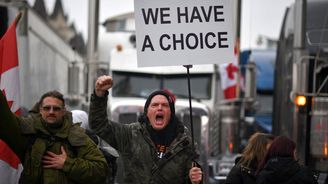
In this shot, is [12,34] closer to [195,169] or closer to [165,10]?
[165,10]

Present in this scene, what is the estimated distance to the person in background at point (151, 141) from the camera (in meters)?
7.49

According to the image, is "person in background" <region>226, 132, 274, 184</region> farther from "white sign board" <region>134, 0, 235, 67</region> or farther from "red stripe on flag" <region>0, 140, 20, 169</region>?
"red stripe on flag" <region>0, 140, 20, 169</region>

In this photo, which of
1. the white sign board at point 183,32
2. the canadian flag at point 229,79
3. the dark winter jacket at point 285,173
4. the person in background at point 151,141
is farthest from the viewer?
the canadian flag at point 229,79

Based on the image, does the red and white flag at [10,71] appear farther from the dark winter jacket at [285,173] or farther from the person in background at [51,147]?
the dark winter jacket at [285,173]

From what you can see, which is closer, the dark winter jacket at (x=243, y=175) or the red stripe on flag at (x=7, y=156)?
the red stripe on flag at (x=7, y=156)

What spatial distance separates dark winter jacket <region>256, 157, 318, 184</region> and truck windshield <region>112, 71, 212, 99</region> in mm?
8929

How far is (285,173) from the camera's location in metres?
7.77

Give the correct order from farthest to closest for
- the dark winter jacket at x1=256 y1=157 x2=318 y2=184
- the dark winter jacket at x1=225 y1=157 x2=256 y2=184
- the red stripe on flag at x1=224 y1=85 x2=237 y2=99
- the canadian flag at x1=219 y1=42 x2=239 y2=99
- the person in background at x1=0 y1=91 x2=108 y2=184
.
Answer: the red stripe on flag at x1=224 y1=85 x2=237 y2=99, the canadian flag at x1=219 y1=42 x2=239 y2=99, the dark winter jacket at x1=225 y1=157 x2=256 y2=184, the dark winter jacket at x1=256 y1=157 x2=318 y2=184, the person in background at x1=0 y1=91 x2=108 y2=184

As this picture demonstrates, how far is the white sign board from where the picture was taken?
796 centimetres

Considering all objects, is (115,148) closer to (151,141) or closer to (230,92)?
(151,141)

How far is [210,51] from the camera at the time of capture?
798cm

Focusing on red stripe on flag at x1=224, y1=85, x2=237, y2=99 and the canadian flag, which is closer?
A: the canadian flag

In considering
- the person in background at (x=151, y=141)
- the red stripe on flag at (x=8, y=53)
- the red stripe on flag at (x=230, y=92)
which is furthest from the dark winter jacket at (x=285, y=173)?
the red stripe on flag at (x=230, y=92)

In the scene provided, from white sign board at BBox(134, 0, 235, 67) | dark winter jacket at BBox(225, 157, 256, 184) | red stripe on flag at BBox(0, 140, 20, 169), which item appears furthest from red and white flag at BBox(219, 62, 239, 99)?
red stripe on flag at BBox(0, 140, 20, 169)
